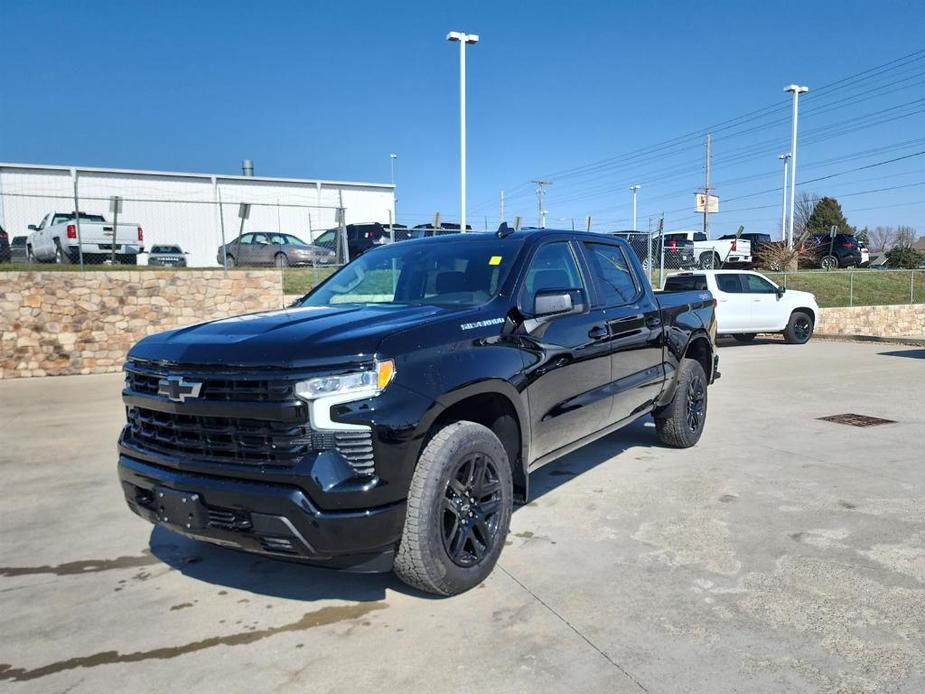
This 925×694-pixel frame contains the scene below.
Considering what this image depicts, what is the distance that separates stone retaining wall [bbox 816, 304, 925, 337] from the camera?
846 inches

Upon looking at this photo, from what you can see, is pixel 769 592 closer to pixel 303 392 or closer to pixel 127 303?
pixel 303 392

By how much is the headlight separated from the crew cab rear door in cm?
221

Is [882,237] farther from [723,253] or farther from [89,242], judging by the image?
[89,242]

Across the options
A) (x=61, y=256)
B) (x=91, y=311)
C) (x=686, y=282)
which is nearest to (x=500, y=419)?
(x=91, y=311)

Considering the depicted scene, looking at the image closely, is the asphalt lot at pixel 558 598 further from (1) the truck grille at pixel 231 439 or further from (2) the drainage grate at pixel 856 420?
(2) the drainage grate at pixel 856 420

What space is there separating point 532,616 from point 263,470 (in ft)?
4.63

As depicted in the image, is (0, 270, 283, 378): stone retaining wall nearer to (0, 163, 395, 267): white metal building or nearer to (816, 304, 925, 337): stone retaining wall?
(0, 163, 395, 267): white metal building

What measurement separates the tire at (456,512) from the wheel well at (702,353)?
127 inches

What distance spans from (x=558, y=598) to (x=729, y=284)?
548 inches

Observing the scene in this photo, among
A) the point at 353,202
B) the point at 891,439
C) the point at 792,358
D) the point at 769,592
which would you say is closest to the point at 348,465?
the point at 769,592

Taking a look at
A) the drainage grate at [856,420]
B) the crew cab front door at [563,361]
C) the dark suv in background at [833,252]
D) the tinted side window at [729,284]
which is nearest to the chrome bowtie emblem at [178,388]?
the crew cab front door at [563,361]

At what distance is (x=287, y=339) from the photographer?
3.13 metres

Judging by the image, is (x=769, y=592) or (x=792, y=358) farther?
(x=792, y=358)

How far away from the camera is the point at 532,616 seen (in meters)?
3.23
